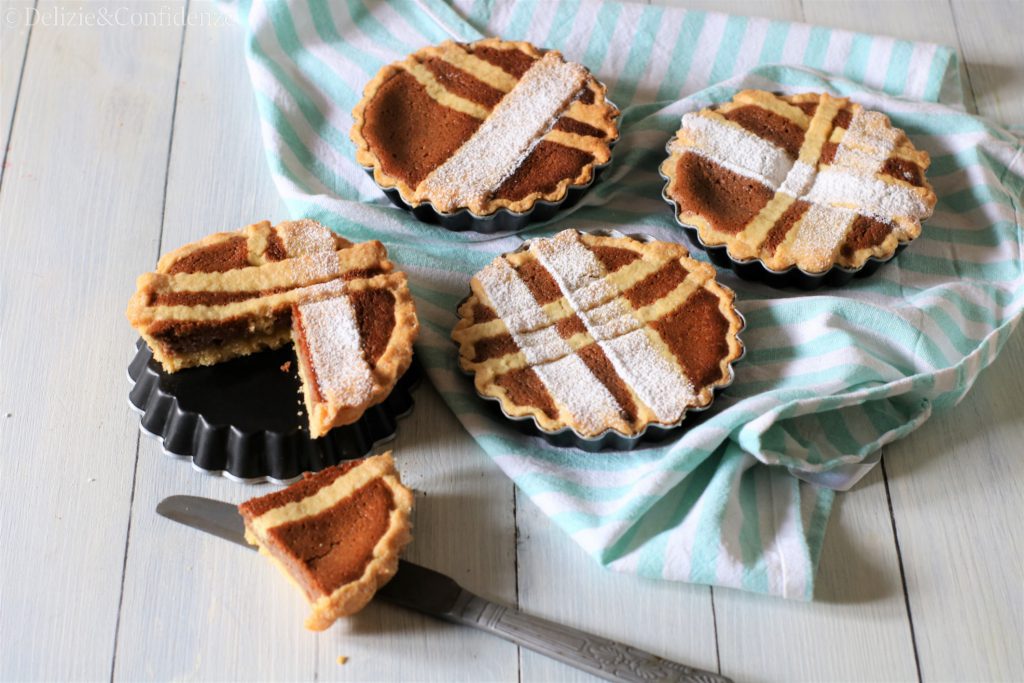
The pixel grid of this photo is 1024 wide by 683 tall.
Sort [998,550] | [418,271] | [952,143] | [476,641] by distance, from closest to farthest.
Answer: [476,641]
[998,550]
[418,271]
[952,143]

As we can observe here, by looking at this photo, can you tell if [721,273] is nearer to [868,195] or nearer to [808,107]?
[868,195]

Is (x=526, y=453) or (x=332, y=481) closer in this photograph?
(x=332, y=481)

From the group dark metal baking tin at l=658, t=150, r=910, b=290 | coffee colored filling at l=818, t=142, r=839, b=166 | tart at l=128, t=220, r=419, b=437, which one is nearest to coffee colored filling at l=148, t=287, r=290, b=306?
tart at l=128, t=220, r=419, b=437

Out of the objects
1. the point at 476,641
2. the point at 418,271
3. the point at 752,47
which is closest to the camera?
the point at 476,641

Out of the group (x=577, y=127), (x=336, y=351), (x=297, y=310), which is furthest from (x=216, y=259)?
(x=577, y=127)

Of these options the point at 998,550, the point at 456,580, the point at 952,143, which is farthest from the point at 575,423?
the point at 952,143

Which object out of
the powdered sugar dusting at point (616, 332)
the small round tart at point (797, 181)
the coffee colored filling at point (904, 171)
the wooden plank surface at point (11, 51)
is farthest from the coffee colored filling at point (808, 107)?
the wooden plank surface at point (11, 51)

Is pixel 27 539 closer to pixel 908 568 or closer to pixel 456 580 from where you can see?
pixel 456 580

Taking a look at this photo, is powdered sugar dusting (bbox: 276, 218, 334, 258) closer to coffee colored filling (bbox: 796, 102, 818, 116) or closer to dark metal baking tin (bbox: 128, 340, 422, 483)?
dark metal baking tin (bbox: 128, 340, 422, 483)
